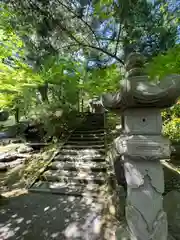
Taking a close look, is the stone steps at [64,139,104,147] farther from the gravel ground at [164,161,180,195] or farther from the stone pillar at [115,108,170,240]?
the stone pillar at [115,108,170,240]

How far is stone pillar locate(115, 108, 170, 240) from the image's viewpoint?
1.50 metres

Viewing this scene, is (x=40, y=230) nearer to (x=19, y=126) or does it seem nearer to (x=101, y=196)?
(x=101, y=196)

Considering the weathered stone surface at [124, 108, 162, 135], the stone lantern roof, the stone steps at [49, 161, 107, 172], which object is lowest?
the stone steps at [49, 161, 107, 172]

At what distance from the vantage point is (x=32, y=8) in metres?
2.99

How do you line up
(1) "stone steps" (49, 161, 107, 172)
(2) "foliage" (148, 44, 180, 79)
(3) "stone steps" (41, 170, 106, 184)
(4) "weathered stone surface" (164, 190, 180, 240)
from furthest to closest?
1. (1) "stone steps" (49, 161, 107, 172)
2. (3) "stone steps" (41, 170, 106, 184)
3. (4) "weathered stone surface" (164, 190, 180, 240)
4. (2) "foliage" (148, 44, 180, 79)

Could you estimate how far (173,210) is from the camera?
216 centimetres

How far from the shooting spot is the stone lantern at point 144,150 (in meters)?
1.44

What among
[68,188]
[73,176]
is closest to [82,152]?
[73,176]

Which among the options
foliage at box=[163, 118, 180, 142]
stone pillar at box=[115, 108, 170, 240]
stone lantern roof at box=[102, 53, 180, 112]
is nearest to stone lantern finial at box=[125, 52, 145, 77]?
stone lantern roof at box=[102, 53, 180, 112]

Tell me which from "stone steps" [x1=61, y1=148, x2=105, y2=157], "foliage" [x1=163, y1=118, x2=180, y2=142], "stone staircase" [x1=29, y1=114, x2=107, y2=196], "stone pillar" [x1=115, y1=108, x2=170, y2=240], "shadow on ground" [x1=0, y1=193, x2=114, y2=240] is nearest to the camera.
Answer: "stone pillar" [x1=115, y1=108, x2=170, y2=240]

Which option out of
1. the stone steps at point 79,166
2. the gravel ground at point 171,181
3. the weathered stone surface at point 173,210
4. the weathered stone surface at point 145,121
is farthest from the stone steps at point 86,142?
the weathered stone surface at point 145,121

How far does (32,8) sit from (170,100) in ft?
9.88

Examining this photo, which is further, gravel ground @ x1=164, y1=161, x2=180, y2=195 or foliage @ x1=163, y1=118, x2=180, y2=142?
foliage @ x1=163, y1=118, x2=180, y2=142

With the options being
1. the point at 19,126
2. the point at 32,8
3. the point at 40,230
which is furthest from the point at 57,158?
the point at 19,126
